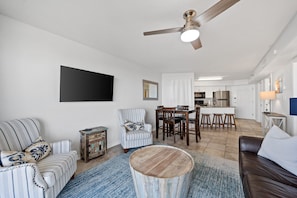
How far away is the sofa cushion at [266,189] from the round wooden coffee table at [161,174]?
1.75 ft

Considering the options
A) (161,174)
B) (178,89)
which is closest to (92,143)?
(161,174)

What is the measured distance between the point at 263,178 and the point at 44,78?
3362mm

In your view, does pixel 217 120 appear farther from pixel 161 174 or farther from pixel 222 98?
pixel 161 174

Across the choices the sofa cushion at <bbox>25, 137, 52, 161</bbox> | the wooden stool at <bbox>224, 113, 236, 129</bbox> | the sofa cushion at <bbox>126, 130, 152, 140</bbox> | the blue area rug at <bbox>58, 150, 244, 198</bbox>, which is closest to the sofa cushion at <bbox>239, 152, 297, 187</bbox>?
the blue area rug at <bbox>58, 150, 244, 198</bbox>

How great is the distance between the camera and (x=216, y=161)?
264 centimetres

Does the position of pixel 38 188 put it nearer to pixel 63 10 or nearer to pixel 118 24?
pixel 63 10

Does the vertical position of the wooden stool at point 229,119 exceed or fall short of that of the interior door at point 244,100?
it falls short

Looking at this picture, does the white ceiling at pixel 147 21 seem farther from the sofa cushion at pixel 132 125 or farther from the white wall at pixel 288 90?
the sofa cushion at pixel 132 125

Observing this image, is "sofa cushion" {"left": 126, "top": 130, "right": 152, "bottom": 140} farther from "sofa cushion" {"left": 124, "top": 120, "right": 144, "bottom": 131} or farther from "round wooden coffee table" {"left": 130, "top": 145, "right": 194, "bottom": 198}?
"round wooden coffee table" {"left": 130, "top": 145, "right": 194, "bottom": 198}

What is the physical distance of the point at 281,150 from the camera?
62.1 inches

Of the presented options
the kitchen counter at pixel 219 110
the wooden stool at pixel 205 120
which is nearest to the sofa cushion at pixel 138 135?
the wooden stool at pixel 205 120

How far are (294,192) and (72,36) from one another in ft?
12.0

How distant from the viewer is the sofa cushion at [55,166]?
4.58 feet

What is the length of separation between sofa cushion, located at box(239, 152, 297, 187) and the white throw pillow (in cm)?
6
